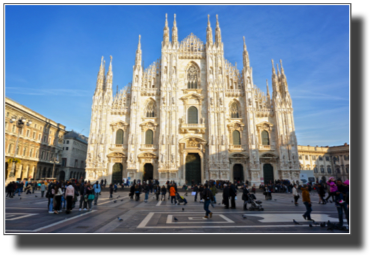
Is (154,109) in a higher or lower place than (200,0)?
→ higher

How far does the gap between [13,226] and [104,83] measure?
32221 millimetres

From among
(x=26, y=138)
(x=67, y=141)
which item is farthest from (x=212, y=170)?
(x=67, y=141)

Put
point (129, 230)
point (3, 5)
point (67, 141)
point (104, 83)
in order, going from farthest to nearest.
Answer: point (67, 141) → point (104, 83) → point (129, 230) → point (3, 5)

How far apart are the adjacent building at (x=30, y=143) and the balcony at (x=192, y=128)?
2241 centimetres

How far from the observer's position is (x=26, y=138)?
121 ft

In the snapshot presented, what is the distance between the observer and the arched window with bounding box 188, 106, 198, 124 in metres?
33.8

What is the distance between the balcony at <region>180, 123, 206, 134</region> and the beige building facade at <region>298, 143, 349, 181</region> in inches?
1399

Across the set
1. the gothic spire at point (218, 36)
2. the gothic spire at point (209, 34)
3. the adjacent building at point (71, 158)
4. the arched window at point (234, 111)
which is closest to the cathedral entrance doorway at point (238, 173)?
the arched window at point (234, 111)

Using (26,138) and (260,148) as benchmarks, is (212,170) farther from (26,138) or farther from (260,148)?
(26,138)

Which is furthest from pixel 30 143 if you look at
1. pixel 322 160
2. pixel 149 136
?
pixel 322 160

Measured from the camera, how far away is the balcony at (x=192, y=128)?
3259 cm

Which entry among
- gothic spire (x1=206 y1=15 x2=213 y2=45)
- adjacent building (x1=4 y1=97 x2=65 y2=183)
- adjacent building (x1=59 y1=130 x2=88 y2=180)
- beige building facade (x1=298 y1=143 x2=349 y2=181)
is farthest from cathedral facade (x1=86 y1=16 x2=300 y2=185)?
beige building facade (x1=298 y1=143 x2=349 y2=181)

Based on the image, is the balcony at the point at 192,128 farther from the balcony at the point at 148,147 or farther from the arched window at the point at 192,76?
the arched window at the point at 192,76
